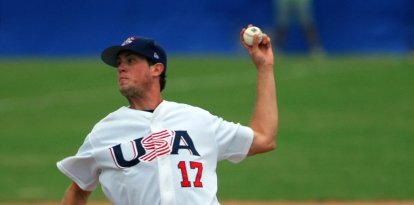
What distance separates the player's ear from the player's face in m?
0.03

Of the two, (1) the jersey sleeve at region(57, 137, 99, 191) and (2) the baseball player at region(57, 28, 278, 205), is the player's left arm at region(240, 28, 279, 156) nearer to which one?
(2) the baseball player at region(57, 28, 278, 205)

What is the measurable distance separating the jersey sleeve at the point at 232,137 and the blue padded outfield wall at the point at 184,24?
17.7 m

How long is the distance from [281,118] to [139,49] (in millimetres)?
9821

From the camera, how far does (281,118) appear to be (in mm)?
15203

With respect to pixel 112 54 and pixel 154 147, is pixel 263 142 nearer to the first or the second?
pixel 154 147

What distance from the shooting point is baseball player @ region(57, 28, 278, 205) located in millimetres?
5340

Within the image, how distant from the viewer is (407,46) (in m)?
22.9

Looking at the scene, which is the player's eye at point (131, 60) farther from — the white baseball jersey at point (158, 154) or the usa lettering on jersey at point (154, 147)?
the usa lettering on jersey at point (154, 147)

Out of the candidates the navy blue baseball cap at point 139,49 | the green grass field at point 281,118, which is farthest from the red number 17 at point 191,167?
the green grass field at point 281,118

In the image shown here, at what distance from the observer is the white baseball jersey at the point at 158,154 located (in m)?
5.32

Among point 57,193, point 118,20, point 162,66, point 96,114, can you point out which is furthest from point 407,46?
point 162,66

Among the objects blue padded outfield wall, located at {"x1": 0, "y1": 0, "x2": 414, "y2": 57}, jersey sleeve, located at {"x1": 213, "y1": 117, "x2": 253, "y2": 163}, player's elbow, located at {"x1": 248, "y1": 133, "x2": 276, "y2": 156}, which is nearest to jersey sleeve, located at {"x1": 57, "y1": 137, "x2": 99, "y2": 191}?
jersey sleeve, located at {"x1": 213, "y1": 117, "x2": 253, "y2": 163}

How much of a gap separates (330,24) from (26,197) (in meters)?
13.9

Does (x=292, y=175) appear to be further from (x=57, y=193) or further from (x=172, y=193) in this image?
(x=172, y=193)
